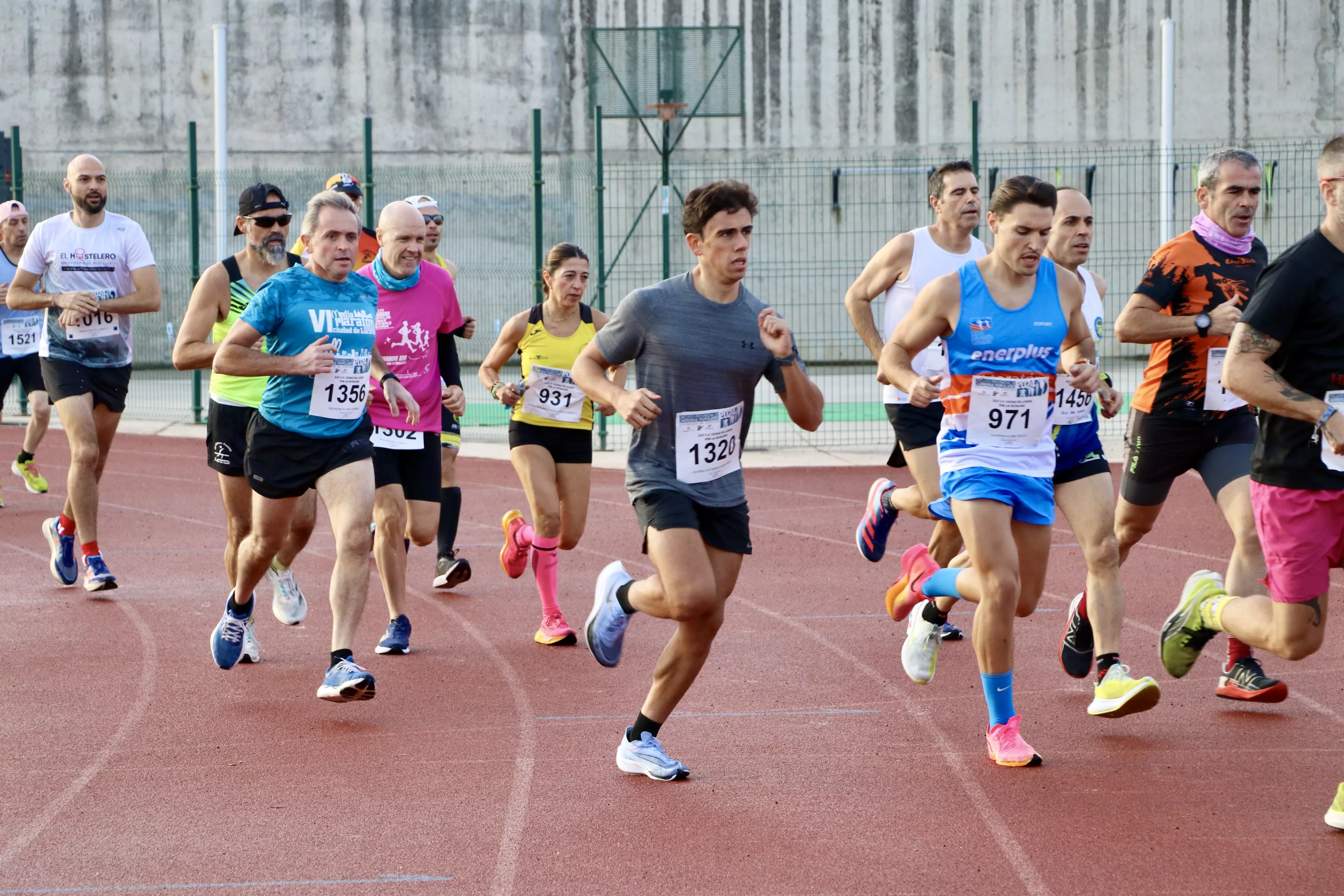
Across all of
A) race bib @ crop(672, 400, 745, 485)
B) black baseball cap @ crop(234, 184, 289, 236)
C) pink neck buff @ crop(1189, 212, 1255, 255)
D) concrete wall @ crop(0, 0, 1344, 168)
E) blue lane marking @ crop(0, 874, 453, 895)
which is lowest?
blue lane marking @ crop(0, 874, 453, 895)

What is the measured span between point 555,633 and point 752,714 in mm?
1648

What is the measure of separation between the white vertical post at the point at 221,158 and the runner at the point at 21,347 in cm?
584

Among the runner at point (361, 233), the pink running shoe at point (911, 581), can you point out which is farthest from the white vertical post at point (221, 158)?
the pink running shoe at point (911, 581)

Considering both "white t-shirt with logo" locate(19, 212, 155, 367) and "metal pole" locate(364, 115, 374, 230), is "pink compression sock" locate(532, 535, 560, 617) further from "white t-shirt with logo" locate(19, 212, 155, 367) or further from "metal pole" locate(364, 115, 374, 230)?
"metal pole" locate(364, 115, 374, 230)

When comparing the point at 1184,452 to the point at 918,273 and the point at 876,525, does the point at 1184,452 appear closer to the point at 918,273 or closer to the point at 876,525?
the point at 918,273

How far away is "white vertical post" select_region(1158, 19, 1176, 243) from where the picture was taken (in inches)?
711

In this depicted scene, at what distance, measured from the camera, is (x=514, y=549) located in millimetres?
8297

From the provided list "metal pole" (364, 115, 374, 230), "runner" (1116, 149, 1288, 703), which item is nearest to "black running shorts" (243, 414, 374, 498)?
"runner" (1116, 149, 1288, 703)

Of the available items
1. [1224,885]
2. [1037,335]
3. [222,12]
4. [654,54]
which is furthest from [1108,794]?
[222,12]

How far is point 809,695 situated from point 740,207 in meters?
2.29

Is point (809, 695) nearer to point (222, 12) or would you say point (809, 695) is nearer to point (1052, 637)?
point (1052, 637)

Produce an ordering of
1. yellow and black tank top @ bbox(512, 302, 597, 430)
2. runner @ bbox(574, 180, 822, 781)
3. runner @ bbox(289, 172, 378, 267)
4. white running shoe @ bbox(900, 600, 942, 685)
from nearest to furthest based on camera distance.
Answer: runner @ bbox(574, 180, 822, 781)
white running shoe @ bbox(900, 600, 942, 685)
yellow and black tank top @ bbox(512, 302, 597, 430)
runner @ bbox(289, 172, 378, 267)

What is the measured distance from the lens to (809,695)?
6.54m

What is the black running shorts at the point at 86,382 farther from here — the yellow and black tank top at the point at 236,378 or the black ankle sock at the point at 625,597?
the black ankle sock at the point at 625,597
